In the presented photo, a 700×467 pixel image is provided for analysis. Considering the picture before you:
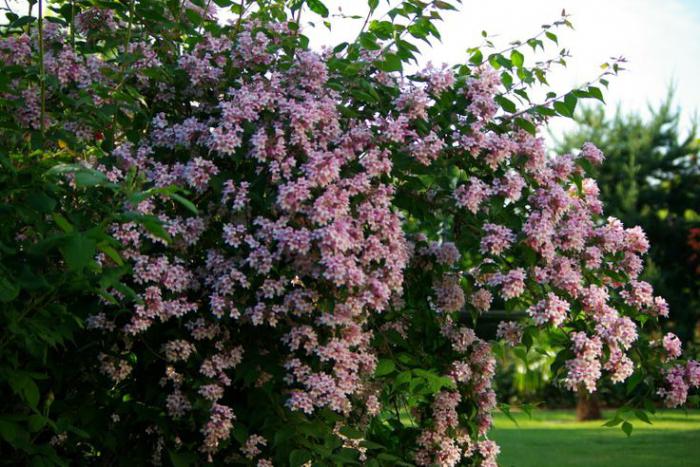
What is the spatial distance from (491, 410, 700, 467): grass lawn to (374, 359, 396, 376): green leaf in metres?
3.71

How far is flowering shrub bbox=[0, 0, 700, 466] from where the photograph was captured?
3188 mm

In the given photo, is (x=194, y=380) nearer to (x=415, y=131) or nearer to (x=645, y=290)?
(x=415, y=131)

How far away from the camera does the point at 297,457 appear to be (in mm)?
3076

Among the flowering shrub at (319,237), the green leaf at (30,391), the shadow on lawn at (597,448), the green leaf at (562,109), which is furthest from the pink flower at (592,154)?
the shadow on lawn at (597,448)

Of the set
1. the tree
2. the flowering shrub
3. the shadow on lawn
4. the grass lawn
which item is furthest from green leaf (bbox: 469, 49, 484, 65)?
the tree

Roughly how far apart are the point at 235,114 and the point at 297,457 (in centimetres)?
126

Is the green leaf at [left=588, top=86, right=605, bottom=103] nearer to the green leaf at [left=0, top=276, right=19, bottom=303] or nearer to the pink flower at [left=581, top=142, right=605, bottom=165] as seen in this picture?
the pink flower at [left=581, top=142, right=605, bottom=165]

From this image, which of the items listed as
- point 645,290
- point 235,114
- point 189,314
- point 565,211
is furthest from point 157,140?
point 645,290

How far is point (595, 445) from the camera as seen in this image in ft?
33.4

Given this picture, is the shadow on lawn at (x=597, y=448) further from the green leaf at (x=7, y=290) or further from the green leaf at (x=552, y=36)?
the green leaf at (x=7, y=290)

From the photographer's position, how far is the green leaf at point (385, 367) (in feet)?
10.9

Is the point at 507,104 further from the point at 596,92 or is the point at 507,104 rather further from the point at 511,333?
the point at 511,333

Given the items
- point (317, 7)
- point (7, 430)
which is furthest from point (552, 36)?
point (7, 430)

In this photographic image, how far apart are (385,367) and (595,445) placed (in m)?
7.61
